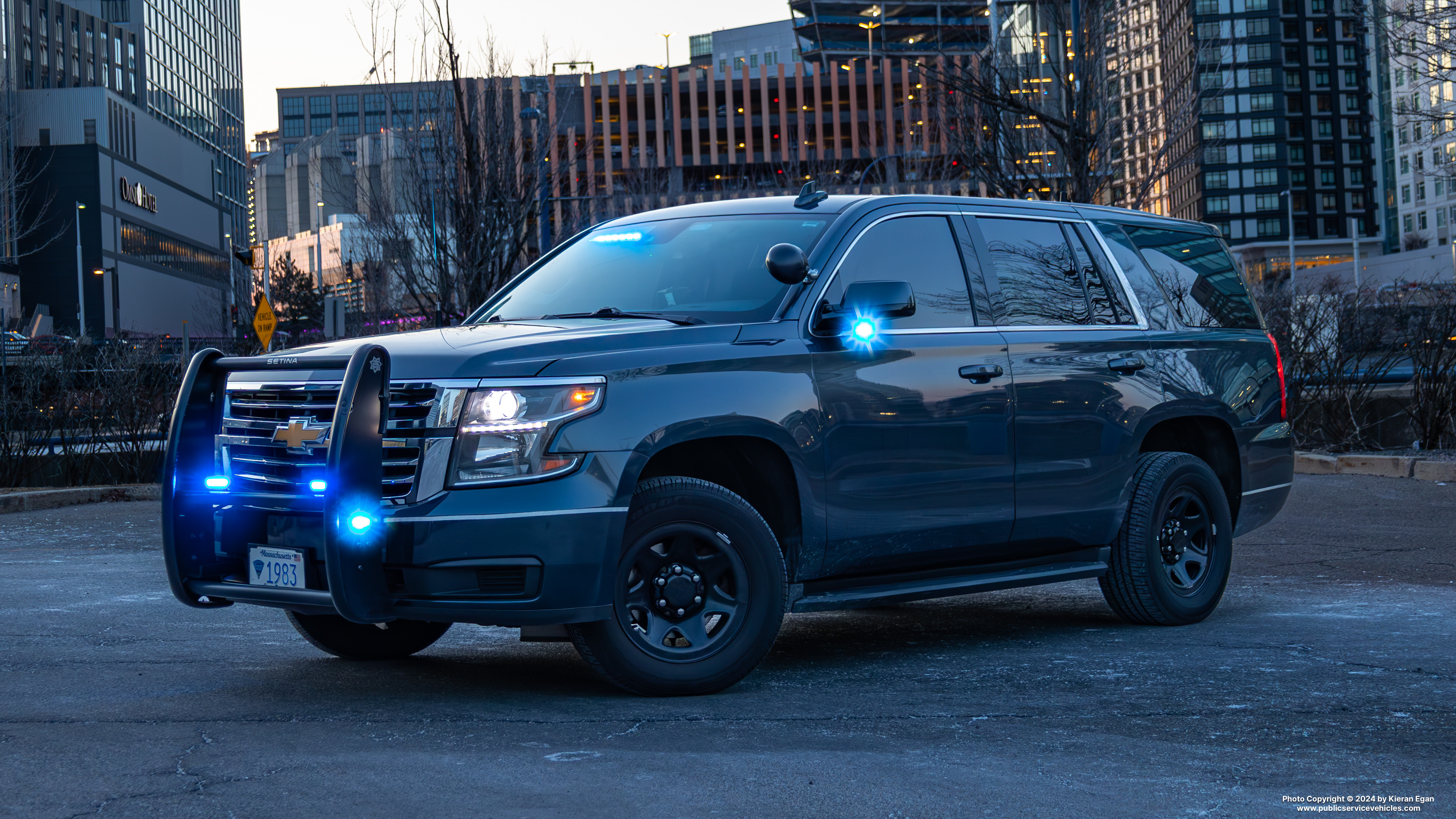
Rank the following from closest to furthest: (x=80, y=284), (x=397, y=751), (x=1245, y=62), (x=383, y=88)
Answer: (x=397, y=751), (x=383, y=88), (x=80, y=284), (x=1245, y=62)

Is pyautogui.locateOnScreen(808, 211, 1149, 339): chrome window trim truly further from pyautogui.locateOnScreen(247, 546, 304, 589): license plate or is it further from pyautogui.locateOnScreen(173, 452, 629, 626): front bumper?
pyautogui.locateOnScreen(247, 546, 304, 589): license plate

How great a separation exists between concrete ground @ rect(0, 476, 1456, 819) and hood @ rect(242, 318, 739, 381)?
122 centimetres

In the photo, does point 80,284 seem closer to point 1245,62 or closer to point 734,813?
point 734,813

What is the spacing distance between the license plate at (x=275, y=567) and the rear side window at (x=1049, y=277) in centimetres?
327

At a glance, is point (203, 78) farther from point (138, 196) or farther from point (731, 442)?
point (731, 442)

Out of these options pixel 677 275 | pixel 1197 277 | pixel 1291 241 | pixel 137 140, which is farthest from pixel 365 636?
pixel 1291 241

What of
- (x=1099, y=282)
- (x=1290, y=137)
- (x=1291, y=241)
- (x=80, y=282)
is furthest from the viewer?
(x=1290, y=137)

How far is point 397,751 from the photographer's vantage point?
5.01 metres

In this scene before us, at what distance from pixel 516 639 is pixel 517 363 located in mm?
2678

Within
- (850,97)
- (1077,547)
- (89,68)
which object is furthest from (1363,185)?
(1077,547)

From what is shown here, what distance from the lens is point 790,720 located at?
Result: 5.53 metres

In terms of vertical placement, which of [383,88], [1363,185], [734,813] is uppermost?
[1363,185]

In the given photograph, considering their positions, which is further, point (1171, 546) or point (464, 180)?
point (464, 180)

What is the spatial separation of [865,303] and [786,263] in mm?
398
